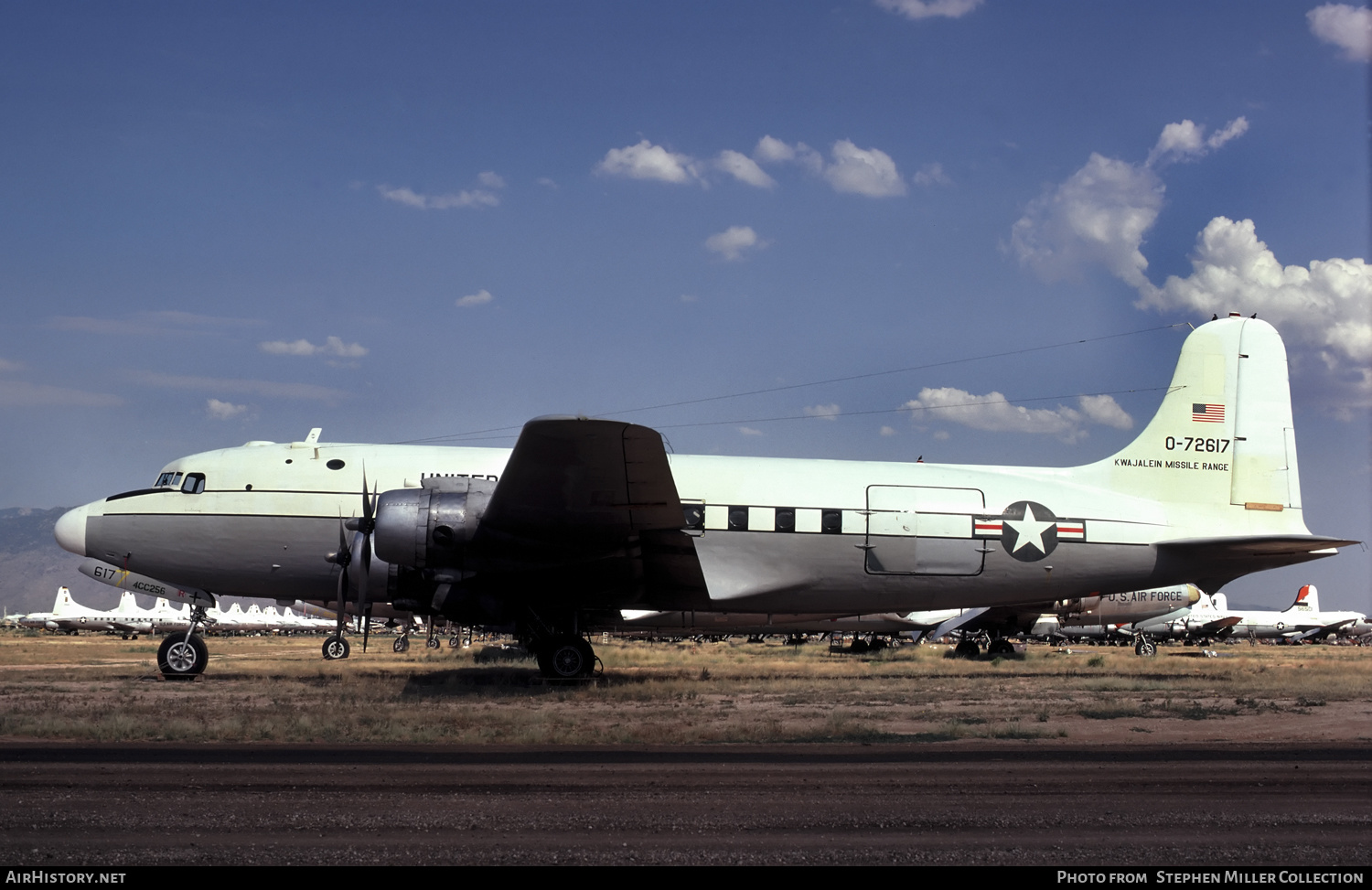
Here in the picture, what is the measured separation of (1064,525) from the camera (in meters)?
19.0

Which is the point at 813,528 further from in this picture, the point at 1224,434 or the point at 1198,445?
the point at 1224,434

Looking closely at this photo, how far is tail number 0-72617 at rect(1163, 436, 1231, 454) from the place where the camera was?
20062mm

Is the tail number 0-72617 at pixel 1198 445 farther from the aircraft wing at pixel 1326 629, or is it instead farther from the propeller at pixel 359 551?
the aircraft wing at pixel 1326 629

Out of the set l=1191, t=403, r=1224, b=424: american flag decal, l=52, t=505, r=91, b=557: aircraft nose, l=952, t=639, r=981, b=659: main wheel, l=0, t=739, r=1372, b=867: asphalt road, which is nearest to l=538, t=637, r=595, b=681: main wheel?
l=0, t=739, r=1372, b=867: asphalt road

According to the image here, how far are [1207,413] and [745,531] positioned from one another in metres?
10.1

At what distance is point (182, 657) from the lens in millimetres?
18797

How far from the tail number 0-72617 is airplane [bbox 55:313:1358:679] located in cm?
4

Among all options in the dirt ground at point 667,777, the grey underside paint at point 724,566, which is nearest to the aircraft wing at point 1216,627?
the dirt ground at point 667,777

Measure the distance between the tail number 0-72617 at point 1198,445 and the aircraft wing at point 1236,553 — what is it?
194cm

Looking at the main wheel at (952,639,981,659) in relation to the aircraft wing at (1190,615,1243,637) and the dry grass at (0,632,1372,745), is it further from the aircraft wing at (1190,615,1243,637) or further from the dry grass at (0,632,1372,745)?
the aircraft wing at (1190,615,1243,637)

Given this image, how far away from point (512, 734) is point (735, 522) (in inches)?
283

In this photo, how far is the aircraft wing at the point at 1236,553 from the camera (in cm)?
1886

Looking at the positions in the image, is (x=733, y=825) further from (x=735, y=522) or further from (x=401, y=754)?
(x=735, y=522)
